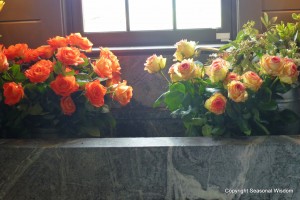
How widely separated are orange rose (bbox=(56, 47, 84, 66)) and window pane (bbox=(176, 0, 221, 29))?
49 cm

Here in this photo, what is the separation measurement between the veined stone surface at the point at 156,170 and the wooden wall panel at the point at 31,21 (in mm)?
572

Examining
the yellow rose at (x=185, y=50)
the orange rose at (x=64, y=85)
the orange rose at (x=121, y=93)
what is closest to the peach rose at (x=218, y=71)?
the yellow rose at (x=185, y=50)

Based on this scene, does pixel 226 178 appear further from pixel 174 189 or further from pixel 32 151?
pixel 32 151

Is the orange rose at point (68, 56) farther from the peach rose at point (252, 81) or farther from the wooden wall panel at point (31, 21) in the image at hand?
the peach rose at point (252, 81)

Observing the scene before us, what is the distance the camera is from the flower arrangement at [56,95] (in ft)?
2.88

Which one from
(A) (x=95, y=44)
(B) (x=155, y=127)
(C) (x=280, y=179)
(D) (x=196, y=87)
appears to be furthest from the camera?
(A) (x=95, y=44)

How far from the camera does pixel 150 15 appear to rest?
1.28 meters

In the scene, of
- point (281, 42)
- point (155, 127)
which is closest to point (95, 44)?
point (155, 127)

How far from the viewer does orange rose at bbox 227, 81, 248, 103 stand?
76 centimetres

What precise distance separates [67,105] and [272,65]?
530mm

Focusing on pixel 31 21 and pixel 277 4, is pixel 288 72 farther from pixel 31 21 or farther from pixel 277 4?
pixel 31 21

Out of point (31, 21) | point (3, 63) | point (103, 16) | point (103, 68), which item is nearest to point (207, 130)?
point (103, 68)

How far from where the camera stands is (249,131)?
794 mm

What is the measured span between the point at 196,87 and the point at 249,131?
0.57ft
